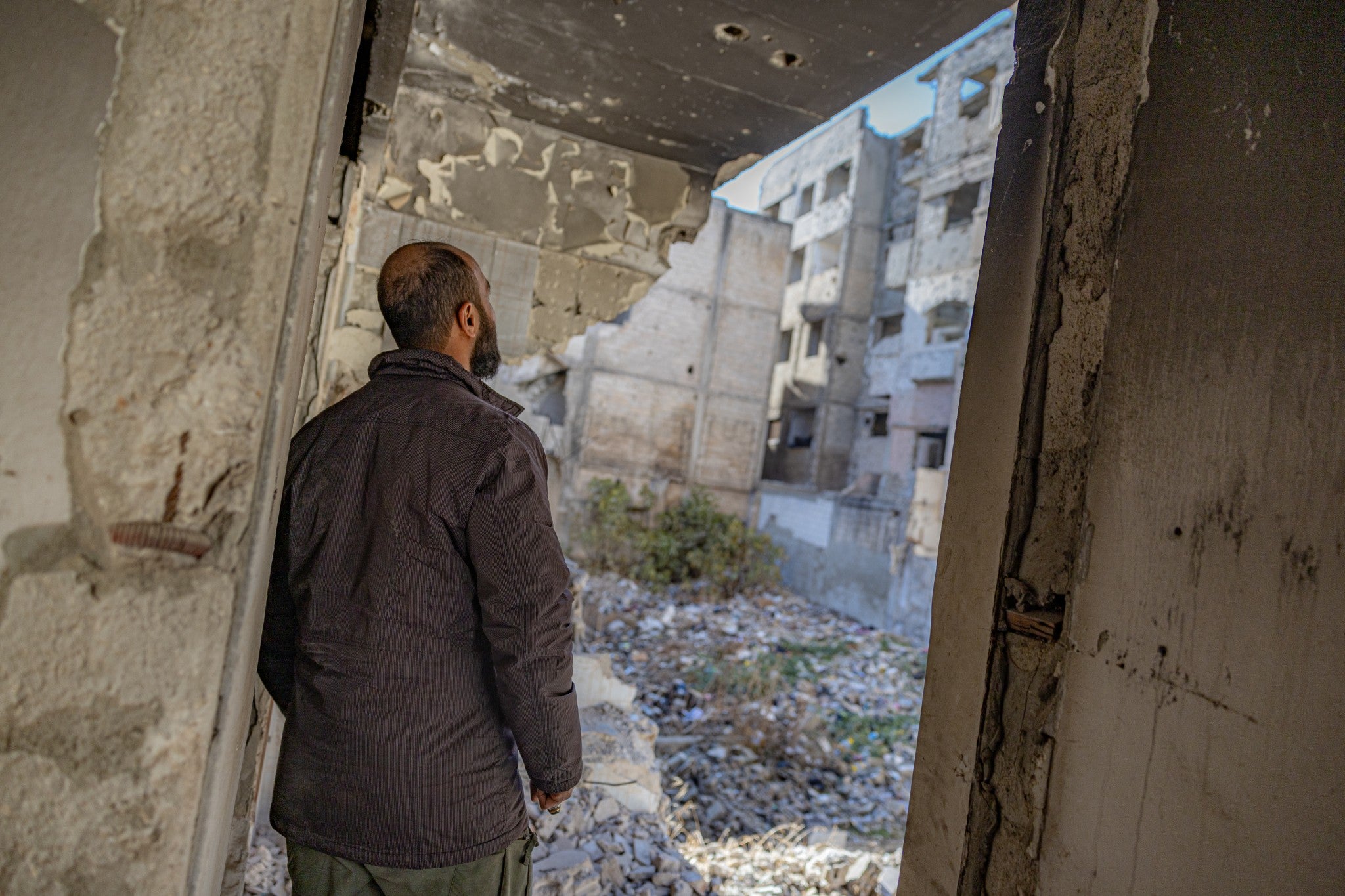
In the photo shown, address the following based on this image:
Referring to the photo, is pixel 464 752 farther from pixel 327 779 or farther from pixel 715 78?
pixel 715 78

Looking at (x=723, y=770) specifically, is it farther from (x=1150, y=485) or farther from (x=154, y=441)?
(x=154, y=441)

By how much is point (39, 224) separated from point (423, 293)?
690 mm

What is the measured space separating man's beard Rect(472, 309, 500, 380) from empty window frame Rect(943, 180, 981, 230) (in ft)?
46.4

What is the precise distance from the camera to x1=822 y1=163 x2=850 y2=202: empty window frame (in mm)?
18703

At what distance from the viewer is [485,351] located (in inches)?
65.7

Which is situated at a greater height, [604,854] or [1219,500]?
[1219,500]

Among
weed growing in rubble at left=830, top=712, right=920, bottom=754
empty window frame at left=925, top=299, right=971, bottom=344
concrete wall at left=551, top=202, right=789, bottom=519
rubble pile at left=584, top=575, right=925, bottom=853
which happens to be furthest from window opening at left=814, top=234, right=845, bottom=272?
weed growing in rubble at left=830, top=712, right=920, bottom=754

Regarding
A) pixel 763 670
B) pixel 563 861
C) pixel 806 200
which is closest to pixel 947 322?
pixel 806 200

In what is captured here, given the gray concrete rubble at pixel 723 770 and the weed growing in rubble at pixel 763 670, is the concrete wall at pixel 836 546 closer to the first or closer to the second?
the gray concrete rubble at pixel 723 770

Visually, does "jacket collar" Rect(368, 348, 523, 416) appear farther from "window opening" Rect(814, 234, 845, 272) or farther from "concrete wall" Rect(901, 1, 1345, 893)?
"window opening" Rect(814, 234, 845, 272)

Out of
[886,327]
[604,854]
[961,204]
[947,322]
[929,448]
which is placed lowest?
[604,854]

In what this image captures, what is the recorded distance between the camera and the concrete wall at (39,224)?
2.87 ft

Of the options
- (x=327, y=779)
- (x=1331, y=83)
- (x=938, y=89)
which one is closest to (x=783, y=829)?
(x=327, y=779)

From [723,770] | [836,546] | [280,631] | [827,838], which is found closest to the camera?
[280,631]
